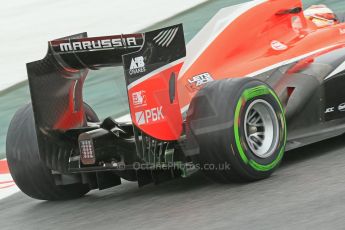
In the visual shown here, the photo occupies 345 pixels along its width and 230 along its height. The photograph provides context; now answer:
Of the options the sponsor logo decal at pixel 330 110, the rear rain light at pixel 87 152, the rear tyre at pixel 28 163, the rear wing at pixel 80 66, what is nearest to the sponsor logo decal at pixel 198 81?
the rear wing at pixel 80 66

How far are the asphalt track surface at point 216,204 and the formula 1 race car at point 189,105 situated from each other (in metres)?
0.16

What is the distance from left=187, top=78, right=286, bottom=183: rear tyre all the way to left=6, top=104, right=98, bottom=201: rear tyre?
1390 millimetres

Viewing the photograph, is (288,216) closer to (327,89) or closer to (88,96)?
(327,89)

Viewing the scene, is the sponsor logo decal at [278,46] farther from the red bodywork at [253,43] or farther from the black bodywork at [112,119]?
the black bodywork at [112,119]

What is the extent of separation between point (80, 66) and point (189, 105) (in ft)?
3.10

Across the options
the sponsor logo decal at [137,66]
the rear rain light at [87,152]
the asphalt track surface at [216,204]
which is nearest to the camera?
the asphalt track surface at [216,204]

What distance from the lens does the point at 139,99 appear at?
5.17 meters

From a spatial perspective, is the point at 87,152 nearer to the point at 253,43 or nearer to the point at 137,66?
the point at 137,66

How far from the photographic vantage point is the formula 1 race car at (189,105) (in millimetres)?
5207

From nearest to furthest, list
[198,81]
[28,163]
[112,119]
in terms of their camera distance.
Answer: [112,119]
[198,81]
[28,163]

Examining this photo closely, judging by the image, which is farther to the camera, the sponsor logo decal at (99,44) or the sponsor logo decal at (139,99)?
the sponsor logo decal at (99,44)

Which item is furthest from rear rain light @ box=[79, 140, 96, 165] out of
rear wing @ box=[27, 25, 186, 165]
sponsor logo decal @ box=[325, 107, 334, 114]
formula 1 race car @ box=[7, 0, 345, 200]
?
sponsor logo decal @ box=[325, 107, 334, 114]

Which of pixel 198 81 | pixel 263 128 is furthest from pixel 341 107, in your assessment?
pixel 198 81

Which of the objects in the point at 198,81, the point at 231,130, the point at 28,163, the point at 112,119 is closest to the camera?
the point at 231,130
